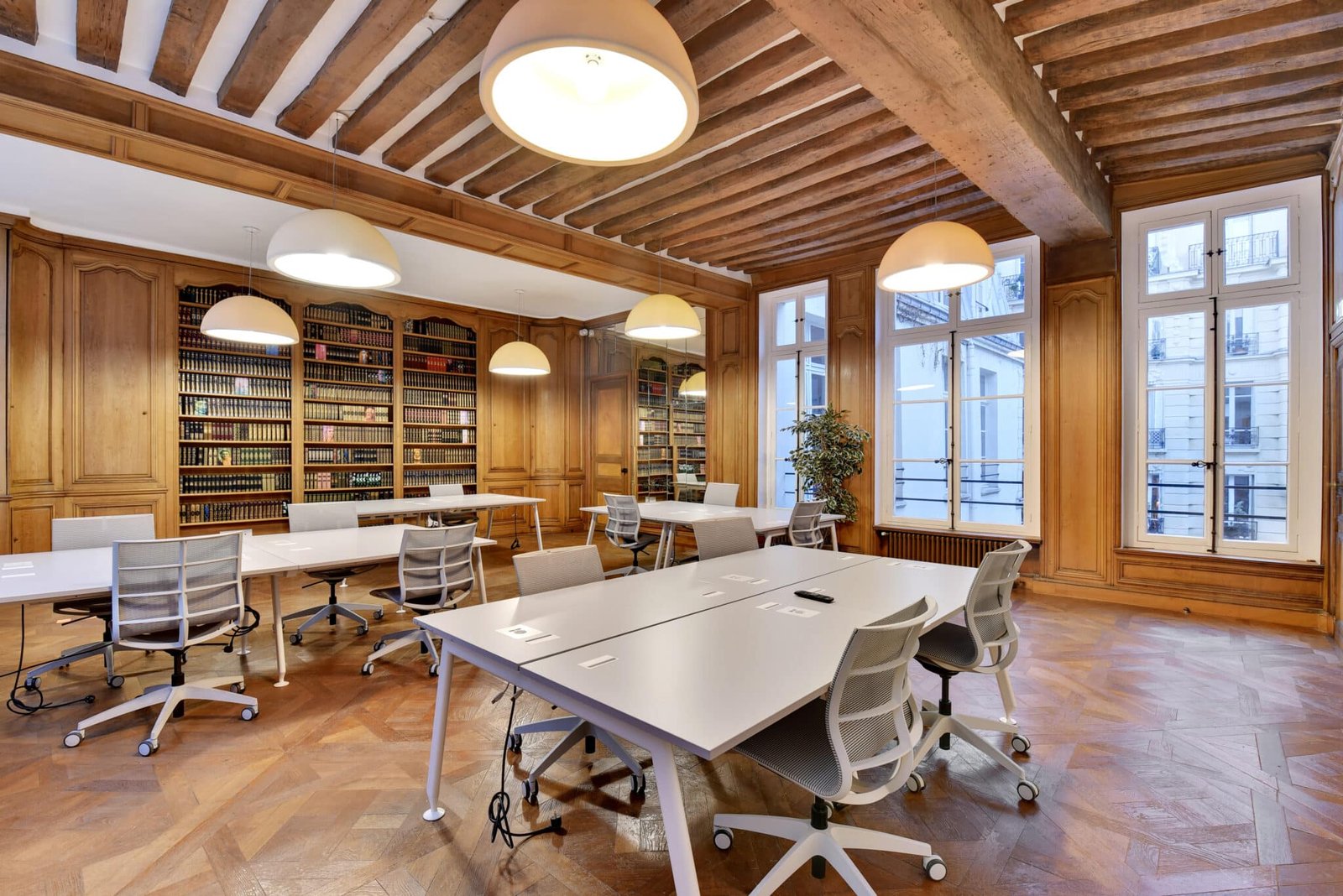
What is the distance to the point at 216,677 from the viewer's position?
11.5 feet

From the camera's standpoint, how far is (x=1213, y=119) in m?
4.12

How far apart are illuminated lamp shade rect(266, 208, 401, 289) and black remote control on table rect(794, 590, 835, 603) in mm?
2939

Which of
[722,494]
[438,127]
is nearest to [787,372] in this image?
[722,494]

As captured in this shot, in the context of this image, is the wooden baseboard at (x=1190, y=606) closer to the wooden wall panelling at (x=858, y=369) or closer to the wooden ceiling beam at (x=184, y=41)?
the wooden wall panelling at (x=858, y=369)

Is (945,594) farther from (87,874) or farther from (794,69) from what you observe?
(87,874)

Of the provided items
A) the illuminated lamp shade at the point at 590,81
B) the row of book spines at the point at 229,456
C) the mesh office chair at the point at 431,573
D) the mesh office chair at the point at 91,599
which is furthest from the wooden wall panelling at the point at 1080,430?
the row of book spines at the point at 229,456

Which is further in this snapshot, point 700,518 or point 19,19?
point 700,518

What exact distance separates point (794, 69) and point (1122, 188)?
3779mm

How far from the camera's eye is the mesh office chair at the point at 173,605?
9.25ft

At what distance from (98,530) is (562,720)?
3607 millimetres

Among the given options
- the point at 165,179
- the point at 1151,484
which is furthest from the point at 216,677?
the point at 1151,484

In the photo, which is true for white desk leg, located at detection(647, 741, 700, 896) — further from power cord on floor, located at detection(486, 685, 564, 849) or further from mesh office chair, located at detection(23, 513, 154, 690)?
mesh office chair, located at detection(23, 513, 154, 690)

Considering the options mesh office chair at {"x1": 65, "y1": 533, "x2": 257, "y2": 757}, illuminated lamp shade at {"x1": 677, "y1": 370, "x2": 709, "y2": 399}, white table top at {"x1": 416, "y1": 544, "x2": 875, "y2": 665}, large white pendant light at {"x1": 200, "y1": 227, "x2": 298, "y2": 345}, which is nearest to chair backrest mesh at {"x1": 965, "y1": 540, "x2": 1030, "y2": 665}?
white table top at {"x1": 416, "y1": 544, "x2": 875, "y2": 665}

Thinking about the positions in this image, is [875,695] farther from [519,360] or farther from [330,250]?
[519,360]
